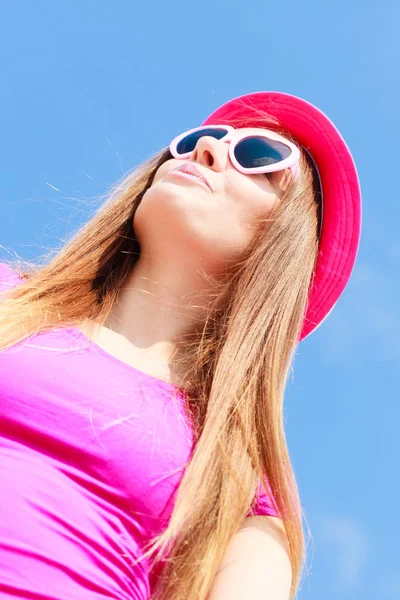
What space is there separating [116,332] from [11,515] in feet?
3.37

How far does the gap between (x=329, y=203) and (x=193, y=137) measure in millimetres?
740

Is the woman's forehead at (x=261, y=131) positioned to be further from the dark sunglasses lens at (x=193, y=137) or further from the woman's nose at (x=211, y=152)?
the woman's nose at (x=211, y=152)

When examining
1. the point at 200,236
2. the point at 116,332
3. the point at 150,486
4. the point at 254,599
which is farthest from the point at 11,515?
the point at 200,236

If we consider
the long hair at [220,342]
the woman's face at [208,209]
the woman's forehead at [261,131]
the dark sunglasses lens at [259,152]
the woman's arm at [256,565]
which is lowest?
the woman's arm at [256,565]

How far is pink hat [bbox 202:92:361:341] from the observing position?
3.74 metres

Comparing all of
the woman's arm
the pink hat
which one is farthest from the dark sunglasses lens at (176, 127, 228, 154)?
the woman's arm

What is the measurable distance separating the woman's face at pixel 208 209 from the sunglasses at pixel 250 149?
41mm

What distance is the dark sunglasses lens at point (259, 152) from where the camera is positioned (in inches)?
136

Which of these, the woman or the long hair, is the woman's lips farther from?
the long hair

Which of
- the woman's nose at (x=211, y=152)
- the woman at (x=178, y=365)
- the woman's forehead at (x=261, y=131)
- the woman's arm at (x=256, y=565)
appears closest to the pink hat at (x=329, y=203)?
the woman at (x=178, y=365)

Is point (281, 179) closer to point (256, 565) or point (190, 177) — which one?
point (190, 177)

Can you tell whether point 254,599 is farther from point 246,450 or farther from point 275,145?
point 275,145

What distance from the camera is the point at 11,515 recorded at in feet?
7.34

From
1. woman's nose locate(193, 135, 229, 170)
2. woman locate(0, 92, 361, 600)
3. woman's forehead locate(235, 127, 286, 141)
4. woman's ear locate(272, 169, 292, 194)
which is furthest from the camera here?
woman's forehead locate(235, 127, 286, 141)
